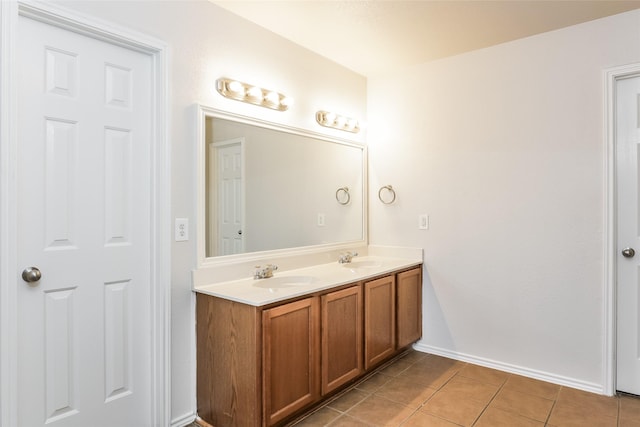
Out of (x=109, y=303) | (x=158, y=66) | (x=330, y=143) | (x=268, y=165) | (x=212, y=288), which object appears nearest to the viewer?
(x=109, y=303)

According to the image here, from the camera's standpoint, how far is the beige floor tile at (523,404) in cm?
223

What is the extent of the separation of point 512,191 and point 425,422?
1.65 meters

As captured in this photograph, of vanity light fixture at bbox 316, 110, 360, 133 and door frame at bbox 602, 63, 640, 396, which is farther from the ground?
vanity light fixture at bbox 316, 110, 360, 133

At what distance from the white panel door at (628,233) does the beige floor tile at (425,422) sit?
4.04 feet

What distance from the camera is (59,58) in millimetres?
1722

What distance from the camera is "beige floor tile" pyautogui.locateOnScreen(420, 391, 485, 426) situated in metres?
2.19

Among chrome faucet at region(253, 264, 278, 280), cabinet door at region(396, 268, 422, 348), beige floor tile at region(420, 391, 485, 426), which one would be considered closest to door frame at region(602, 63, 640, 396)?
beige floor tile at region(420, 391, 485, 426)

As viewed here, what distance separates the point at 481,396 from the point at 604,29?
2.42 m

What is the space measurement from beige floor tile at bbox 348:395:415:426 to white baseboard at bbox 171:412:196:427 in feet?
2.89

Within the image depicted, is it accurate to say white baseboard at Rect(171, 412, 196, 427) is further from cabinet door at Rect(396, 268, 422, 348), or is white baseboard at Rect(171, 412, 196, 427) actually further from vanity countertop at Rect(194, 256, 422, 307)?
cabinet door at Rect(396, 268, 422, 348)

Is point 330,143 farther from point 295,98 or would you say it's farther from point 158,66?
point 158,66

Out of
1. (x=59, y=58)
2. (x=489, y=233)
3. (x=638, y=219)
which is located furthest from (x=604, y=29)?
(x=59, y=58)

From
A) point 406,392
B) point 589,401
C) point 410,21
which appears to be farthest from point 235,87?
point 589,401

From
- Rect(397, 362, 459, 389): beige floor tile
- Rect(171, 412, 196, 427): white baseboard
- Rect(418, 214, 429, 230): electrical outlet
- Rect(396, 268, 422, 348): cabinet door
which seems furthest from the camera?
Rect(418, 214, 429, 230): electrical outlet
